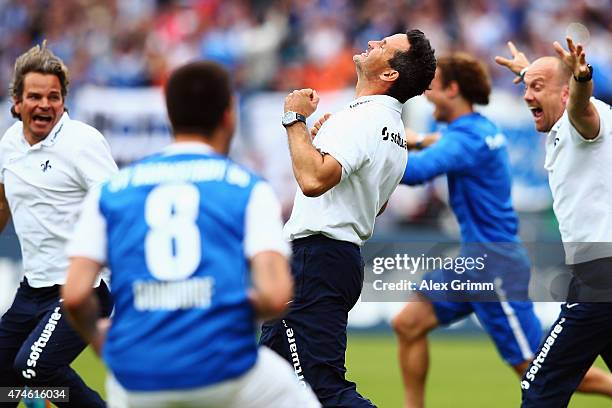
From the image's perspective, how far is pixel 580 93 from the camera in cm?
659

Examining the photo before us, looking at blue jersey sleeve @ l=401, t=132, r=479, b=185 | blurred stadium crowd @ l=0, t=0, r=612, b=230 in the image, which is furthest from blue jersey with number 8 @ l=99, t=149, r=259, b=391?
blurred stadium crowd @ l=0, t=0, r=612, b=230

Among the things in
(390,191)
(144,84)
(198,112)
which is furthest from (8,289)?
(198,112)

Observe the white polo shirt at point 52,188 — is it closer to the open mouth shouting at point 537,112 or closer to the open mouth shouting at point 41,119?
the open mouth shouting at point 41,119

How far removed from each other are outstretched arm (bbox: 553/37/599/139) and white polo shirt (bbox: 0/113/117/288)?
2867mm

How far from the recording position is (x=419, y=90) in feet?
22.9

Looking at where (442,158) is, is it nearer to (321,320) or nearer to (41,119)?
(321,320)

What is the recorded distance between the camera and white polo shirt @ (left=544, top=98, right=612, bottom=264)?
6.96 meters

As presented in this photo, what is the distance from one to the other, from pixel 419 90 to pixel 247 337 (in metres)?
2.79

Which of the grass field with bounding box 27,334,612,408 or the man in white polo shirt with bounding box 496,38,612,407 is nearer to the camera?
the man in white polo shirt with bounding box 496,38,612,407

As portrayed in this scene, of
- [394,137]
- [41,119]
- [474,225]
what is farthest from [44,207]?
[474,225]

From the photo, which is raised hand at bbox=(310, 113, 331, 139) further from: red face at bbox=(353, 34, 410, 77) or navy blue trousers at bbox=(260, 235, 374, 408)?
navy blue trousers at bbox=(260, 235, 374, 408)

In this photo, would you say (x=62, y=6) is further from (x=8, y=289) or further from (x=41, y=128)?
(x=41, y=128)

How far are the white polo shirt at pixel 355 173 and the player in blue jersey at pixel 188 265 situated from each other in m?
1.82

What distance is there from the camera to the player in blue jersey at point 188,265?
4520 mm
